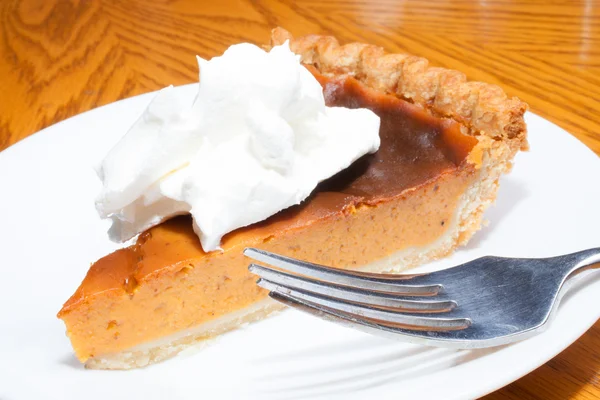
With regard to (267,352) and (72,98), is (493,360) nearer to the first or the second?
(267,352)

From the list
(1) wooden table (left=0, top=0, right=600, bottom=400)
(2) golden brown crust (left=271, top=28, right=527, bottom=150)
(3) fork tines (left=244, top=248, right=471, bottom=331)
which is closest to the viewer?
(3) fork tines (left=244, top=248, right=471, bottom=331)

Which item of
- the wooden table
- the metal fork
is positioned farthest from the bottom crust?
the wooden table

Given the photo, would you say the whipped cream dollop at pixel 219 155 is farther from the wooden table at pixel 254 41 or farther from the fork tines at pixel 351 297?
the wooden table at pixel 254 41

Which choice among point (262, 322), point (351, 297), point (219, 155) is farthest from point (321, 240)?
point (351, 297)

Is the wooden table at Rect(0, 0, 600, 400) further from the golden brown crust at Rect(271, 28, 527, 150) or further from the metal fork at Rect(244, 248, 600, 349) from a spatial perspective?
the metal fork at Rect(244, 248, 600, 349)

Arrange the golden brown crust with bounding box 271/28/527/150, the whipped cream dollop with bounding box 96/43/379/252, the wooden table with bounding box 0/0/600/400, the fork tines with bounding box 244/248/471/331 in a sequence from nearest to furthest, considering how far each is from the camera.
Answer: the fork tines with bounding box 244/248/471/331 < the whipped cream dollop with bounding box 96/43/379/252 < the golden brown crust with bounding box 271/28/527/150 < the wooden table with bounding box 0/0/600/400
